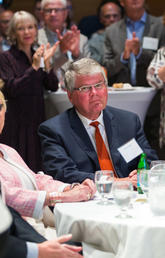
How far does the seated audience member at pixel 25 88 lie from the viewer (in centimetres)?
444

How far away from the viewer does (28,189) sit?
2.23 m

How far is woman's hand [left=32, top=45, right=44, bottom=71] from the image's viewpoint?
14.1 ft

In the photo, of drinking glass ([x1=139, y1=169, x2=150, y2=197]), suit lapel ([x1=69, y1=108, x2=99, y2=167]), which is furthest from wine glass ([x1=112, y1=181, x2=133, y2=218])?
suit lapel ([x1=69, y1=108, x2=99, y2=167])

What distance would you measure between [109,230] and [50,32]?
346 cm

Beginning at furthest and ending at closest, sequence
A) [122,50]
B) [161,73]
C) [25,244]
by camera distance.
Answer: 1. [122,50]
2. [161,73]
3. [25,244]

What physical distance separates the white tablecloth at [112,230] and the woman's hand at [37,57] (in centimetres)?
246

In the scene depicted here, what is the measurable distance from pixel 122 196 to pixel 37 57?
8.70 feet

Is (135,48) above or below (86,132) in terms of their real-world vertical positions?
above

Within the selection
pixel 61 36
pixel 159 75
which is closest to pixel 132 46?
pixel 159 75

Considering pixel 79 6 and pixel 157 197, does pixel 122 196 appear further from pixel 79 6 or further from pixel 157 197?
pixel 79 6

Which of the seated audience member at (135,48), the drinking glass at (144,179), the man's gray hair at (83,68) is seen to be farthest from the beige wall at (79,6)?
the drinking glass at (144,179)

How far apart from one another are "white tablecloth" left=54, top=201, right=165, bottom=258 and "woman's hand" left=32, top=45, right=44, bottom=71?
8.07ft

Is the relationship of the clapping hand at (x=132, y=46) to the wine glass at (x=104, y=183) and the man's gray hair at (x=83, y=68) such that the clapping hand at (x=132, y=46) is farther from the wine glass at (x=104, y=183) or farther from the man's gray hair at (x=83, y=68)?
the wine glass at (x=104, y=183)

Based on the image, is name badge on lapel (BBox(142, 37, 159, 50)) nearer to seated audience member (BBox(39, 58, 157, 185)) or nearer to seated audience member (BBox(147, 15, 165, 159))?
seated audience member (BBox(147, 15, 165, 159))
